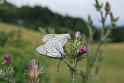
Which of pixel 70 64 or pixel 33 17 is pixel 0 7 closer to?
A: pixel 70 64

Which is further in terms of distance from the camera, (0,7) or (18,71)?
(18,71)

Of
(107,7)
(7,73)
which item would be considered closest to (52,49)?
(7,73)

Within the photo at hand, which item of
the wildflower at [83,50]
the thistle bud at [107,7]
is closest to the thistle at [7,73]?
the wildflower at [83,50]

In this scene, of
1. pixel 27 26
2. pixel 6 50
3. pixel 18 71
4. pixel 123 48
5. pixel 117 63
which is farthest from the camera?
pixel 27 26

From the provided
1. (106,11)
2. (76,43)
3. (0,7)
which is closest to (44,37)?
(76,43)

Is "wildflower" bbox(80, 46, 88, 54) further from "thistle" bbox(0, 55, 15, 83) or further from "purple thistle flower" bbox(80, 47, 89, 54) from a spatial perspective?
"thistle" bbox(0, 55, 15, 83)

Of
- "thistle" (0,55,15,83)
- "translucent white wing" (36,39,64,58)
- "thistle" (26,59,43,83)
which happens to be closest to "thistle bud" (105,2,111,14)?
"thistle" (0,55,15,83)

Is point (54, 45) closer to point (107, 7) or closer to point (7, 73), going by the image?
point (7, 73)

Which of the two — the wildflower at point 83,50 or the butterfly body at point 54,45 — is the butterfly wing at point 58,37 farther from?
the wildflower at point 83,50
